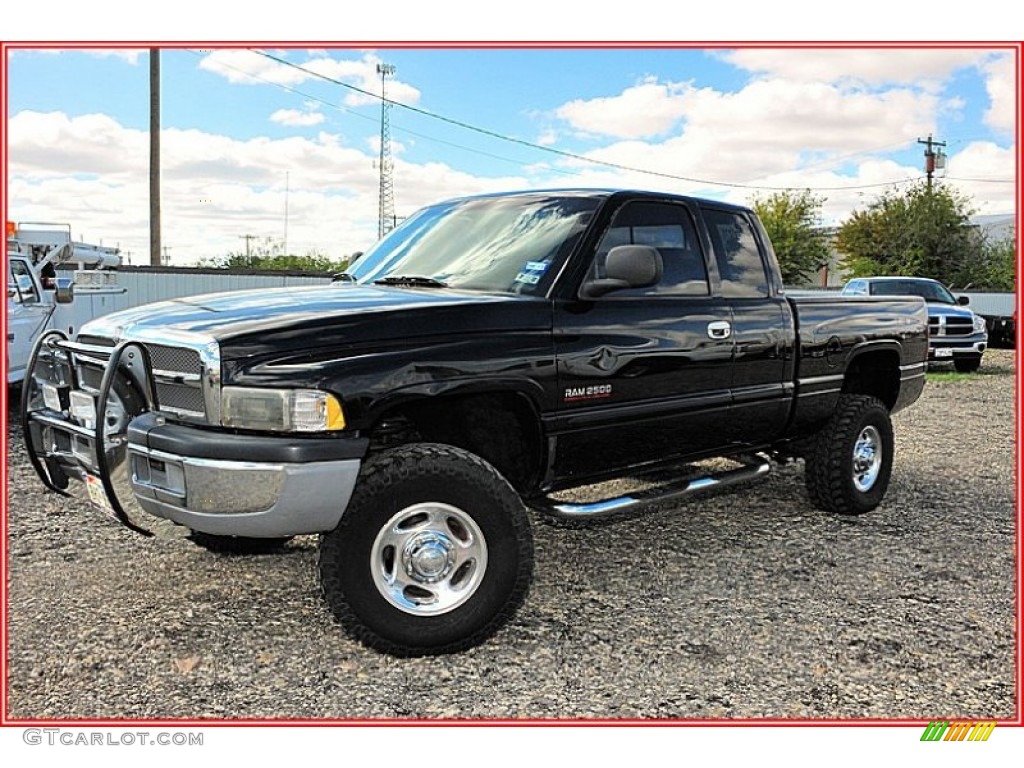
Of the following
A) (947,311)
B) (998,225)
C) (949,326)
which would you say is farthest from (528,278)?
(998,225)

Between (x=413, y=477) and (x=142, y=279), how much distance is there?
18230 mm

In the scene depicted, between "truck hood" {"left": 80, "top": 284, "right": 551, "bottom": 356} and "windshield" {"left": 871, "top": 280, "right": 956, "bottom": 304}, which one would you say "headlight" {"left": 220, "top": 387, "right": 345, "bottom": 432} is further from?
"windshield" {"left": 871, "top": 280, "right": 956, "bottom": 304}

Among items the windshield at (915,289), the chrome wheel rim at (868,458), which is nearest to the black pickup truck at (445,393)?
the chrome wheel rim at (868,458)

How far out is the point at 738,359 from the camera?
5254mm

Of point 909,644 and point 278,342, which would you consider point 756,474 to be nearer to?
point 909,644

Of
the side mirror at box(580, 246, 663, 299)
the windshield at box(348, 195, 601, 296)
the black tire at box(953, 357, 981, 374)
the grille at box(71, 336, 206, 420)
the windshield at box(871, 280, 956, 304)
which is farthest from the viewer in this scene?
the black tire at box(953, 357, 981, 374)

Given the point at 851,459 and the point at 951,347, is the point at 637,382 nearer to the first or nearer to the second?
the point at 851,459

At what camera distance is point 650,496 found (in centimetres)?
480

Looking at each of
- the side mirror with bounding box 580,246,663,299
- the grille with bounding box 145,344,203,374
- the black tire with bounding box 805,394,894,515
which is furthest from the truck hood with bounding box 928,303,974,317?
the grille with bounding box 145,344,203,374

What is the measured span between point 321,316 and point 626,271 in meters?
1.43

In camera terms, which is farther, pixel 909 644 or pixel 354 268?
pixel 354 268

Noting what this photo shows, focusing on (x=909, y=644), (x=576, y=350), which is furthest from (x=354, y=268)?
(x=909, y=644)

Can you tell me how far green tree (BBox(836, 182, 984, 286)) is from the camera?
139 ft
